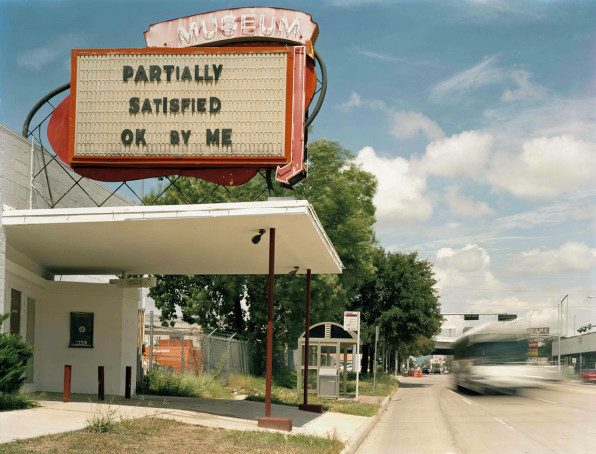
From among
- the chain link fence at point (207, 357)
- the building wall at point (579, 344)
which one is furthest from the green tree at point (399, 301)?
the building wall at point (579, 344)

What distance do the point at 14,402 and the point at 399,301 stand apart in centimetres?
4003

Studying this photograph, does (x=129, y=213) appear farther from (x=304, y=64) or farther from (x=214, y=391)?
(x=214, y=391)

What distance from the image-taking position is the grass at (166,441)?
345 inches

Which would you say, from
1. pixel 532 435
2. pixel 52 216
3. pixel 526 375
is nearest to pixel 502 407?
pixel 526 375

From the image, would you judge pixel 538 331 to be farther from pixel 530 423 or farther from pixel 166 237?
pixel 166 237

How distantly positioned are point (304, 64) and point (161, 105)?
11.0 ft

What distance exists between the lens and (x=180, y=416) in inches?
543

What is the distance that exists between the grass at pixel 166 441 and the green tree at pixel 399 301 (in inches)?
1450

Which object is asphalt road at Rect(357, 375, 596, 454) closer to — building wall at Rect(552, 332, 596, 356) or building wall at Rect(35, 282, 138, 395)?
building wall at Rect(552, 332, 596, 356)

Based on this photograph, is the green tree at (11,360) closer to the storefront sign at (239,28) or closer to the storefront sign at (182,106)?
the storefront sign at (182,106)

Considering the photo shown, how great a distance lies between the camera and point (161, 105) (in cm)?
1421

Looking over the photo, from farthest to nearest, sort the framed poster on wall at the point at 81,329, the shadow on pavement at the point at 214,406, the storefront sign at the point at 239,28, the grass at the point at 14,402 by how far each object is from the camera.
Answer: the framed poster on wall at the point at 81,329, the storefront sign at the point at 239,28, the shadow on pavement at the point at 214,406, the grass at the point at 14,402

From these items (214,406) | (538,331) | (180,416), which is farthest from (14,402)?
(538,331)

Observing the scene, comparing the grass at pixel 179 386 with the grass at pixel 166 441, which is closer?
the grass at pixel 166 441
